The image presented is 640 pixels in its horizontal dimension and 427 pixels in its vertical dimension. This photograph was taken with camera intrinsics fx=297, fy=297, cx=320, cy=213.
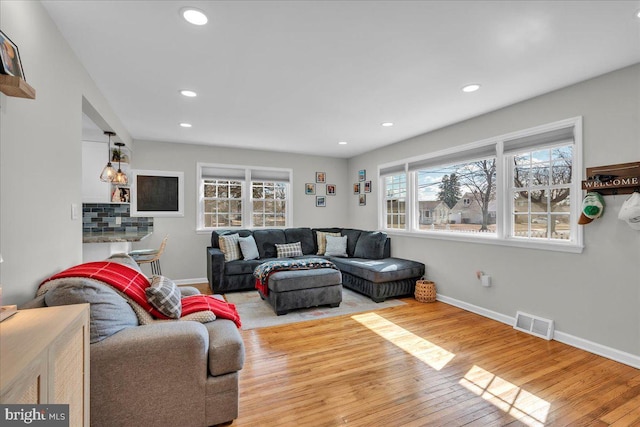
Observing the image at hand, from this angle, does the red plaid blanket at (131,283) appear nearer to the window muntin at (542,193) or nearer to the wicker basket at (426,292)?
the wicker basket at (426,292)

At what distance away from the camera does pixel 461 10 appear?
6.03 feet

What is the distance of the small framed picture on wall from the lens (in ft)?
20.9

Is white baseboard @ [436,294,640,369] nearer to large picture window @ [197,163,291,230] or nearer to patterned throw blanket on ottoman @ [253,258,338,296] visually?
patterned throw blanket on ottoman @ [253,258,338,296]

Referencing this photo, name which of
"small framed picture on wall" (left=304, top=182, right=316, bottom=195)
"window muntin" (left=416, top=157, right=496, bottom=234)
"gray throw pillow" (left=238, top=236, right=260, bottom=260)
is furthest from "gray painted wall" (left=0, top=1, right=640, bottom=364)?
"small framed picture on wall" (left=304, top=182, right=316, bottom=195)

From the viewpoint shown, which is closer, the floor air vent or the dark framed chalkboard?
the floor air vent

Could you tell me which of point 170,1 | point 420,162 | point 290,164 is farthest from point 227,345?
point 290,164

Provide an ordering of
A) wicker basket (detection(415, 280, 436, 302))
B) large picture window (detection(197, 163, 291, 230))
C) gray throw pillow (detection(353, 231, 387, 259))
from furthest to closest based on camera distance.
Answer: large picture window (detection(197, 163, 291, 230)) < gray throw pillow (detection(353, 231, 387, 259)) < wicker basket (detection(415, 280, 436, 302))

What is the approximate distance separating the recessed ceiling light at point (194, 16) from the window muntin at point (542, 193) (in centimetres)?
343

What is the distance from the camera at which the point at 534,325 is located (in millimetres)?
3174

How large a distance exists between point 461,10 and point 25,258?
2.92 meters

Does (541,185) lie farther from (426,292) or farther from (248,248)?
(248,248)

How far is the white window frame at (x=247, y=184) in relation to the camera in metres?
5.46

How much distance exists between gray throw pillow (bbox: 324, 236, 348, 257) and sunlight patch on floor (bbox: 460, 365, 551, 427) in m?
3.40

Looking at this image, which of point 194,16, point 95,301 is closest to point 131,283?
point 95,301
